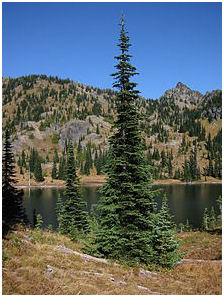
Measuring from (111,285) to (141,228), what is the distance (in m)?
5.37

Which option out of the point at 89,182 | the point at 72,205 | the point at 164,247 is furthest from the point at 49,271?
the point at 89,182

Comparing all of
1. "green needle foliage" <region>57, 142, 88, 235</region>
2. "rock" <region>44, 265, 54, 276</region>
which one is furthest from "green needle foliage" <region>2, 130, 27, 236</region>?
"green needle foliage" <region>57, 142, 88, 235</region>

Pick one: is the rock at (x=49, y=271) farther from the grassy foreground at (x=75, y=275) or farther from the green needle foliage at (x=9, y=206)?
the green needle foliage at (x=9, y=206)

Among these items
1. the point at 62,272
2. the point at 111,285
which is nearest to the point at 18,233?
the point at 62,272

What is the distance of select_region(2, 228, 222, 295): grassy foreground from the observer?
1090cm

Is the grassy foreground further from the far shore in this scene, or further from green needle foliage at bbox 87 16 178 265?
the far shore

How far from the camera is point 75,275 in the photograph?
41.1 ft

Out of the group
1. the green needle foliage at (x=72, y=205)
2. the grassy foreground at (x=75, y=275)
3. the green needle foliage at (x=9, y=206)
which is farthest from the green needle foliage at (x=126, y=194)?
the green needle foliage at (x=72, y=205)

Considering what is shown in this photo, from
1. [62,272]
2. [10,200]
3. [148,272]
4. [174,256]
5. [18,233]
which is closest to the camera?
[62,272]

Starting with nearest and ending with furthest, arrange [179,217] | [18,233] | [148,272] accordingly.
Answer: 1. [148,272]
2. [18,233]
3. [179,217]

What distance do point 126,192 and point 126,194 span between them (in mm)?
128

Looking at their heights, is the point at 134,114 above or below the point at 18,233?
above

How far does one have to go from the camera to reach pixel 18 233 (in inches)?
631

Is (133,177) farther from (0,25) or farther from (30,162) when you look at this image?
(30,162)
